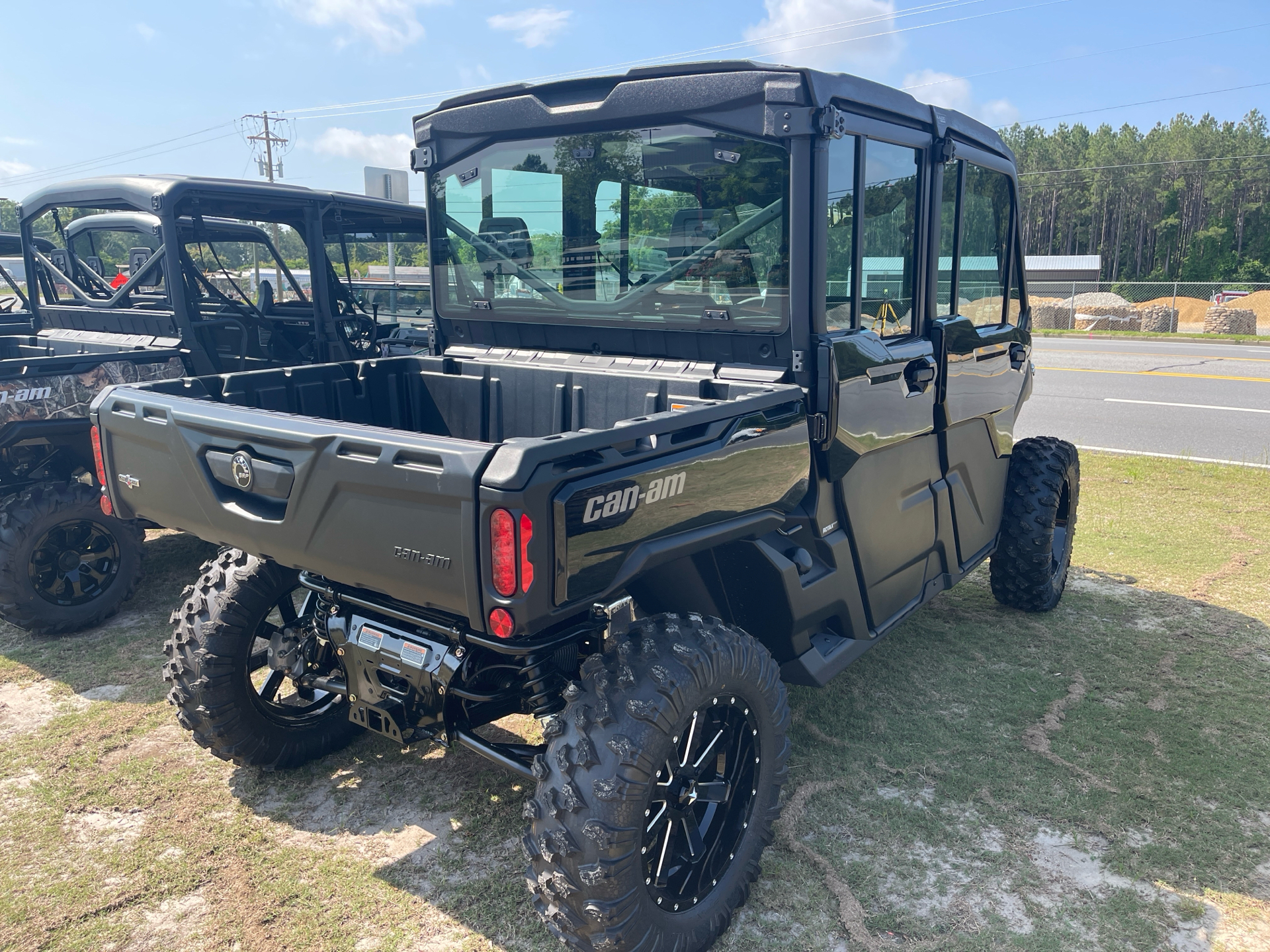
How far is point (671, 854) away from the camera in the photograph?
2500 millimetres

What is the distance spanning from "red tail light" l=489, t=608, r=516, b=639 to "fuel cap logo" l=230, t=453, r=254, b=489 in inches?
34.4

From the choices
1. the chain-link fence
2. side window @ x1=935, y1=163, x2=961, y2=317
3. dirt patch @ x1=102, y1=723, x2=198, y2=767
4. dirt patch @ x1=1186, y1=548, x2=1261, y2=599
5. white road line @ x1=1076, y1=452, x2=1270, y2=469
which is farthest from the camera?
the chain-link fence

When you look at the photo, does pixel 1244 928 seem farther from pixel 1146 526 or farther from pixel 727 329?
pixel 1146 526

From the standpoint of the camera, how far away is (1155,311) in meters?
30.6

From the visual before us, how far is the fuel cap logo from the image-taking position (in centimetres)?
249

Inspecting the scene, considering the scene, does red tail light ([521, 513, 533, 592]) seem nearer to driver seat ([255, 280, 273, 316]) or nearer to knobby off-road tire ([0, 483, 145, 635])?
knobby off-road tire ([0, 483, 145, 635])

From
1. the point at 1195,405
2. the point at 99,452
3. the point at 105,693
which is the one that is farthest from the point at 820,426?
the point at 1195,405

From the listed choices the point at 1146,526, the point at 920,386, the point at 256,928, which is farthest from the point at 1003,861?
the point at 1146,526

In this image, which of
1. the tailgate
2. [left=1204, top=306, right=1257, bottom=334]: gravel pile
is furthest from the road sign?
[left=1204, top=306, right=1257, bottom=334]: gravel pile

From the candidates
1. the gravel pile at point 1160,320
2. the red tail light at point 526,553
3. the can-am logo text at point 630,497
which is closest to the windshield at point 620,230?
the can-am logo text at point 630,497

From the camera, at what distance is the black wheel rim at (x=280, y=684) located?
3260mm

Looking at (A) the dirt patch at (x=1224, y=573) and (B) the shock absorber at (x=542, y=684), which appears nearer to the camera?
(B) the shock absorber at (x=542, y=684)

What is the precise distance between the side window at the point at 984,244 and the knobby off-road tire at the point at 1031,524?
2.69 feet

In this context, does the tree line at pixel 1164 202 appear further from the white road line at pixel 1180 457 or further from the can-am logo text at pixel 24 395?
the can-am logo text at pixel 24 395
